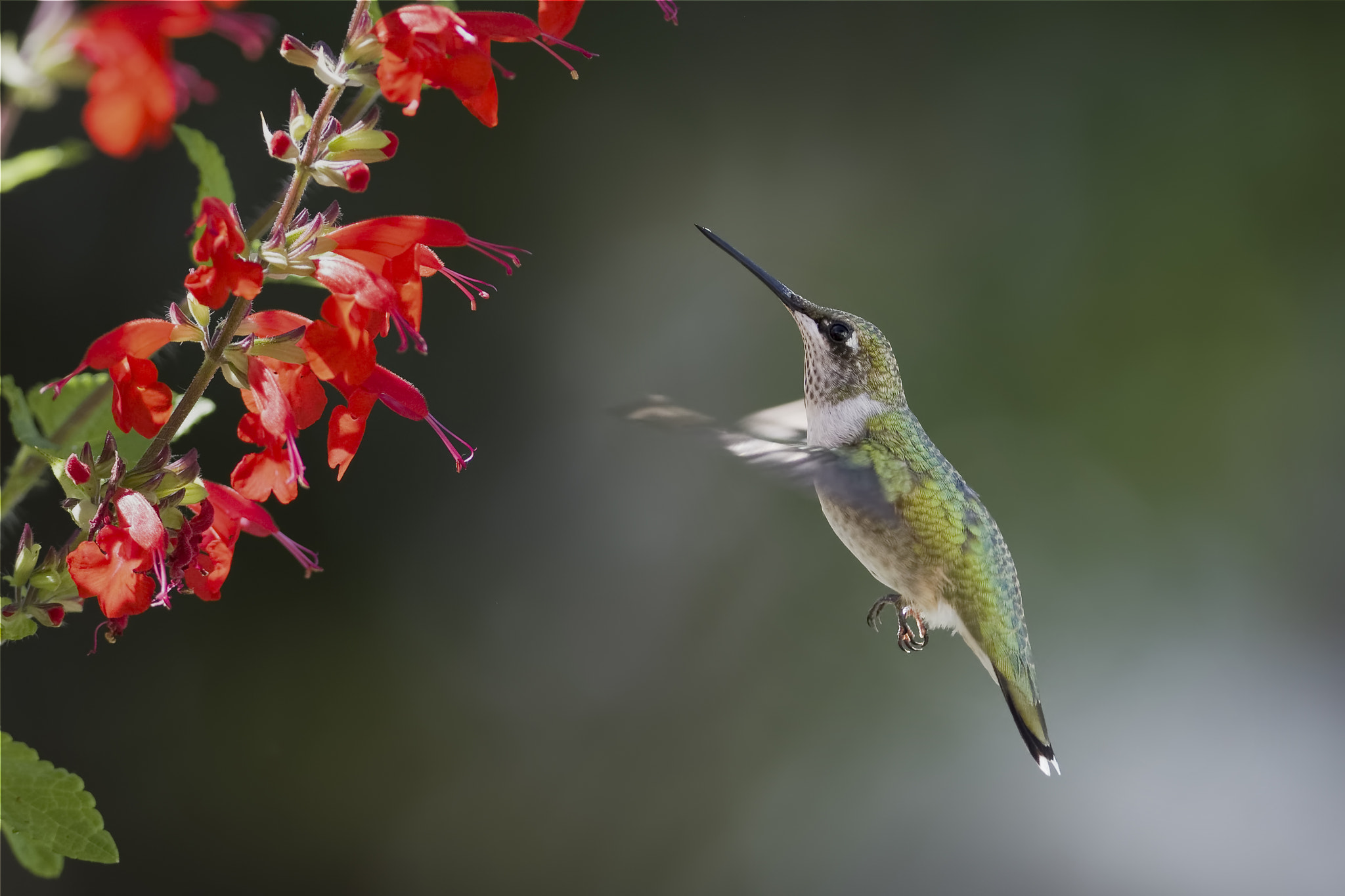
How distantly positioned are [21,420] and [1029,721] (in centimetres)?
113

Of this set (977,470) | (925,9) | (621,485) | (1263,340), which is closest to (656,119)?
(925,9)

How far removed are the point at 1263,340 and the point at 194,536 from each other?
2848 mm

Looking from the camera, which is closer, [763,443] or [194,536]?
[194,536]

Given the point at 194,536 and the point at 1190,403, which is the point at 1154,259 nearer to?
the point at 1190,403

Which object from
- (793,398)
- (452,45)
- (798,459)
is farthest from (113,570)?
(793,398)

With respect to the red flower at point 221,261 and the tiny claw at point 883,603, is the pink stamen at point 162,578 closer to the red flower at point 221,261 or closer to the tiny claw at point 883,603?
the red flower at point 221,261

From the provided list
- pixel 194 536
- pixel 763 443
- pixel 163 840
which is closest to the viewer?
pixel 194 536

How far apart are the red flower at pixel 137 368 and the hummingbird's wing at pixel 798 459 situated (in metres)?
0.40

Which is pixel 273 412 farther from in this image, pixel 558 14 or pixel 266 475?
pixel 558 14

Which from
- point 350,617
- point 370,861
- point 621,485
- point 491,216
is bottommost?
point 370,861

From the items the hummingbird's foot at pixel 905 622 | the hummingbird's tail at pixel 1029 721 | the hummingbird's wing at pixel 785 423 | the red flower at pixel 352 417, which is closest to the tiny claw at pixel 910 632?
the hummingbird's foot at pixel 905 622

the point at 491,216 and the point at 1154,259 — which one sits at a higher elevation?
the point at 1154,259

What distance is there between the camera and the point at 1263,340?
2770 mm

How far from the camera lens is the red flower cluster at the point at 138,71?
0.38 m
